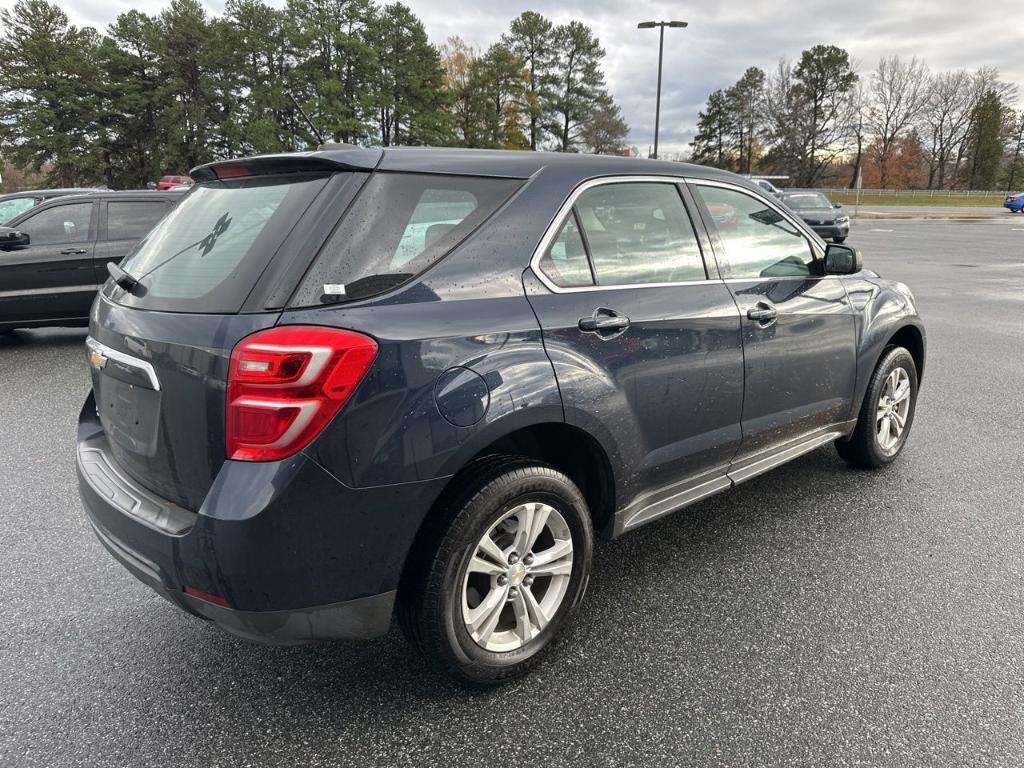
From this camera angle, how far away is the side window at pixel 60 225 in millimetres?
7625

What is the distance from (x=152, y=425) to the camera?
83.4 inches

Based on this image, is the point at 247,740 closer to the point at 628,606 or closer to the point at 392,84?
the point at 628,606

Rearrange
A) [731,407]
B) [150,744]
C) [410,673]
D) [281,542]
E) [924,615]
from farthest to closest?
[731,407], [924,615], [410,673], [150,744], [281,542]

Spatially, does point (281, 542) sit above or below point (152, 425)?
below

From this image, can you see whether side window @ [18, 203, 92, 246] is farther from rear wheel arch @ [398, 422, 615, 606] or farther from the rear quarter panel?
the rear quarter panel

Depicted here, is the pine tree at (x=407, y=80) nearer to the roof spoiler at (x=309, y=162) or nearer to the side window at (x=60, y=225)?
the side window at (x=60, y=225)

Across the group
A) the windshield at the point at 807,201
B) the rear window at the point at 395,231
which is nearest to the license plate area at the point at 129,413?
the rear window at the point at 395,231

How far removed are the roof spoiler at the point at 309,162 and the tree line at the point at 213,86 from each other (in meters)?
45.9

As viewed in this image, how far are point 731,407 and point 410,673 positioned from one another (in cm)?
171

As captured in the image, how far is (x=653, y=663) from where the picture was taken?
246cm

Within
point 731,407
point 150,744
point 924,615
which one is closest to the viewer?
point 150,744

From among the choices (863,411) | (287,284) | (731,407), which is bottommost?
(863,411)

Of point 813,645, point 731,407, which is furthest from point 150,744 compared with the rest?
point 731,407

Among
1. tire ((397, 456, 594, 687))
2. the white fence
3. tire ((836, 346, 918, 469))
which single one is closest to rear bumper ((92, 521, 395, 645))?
tire ((397, 456, 594, 687))
